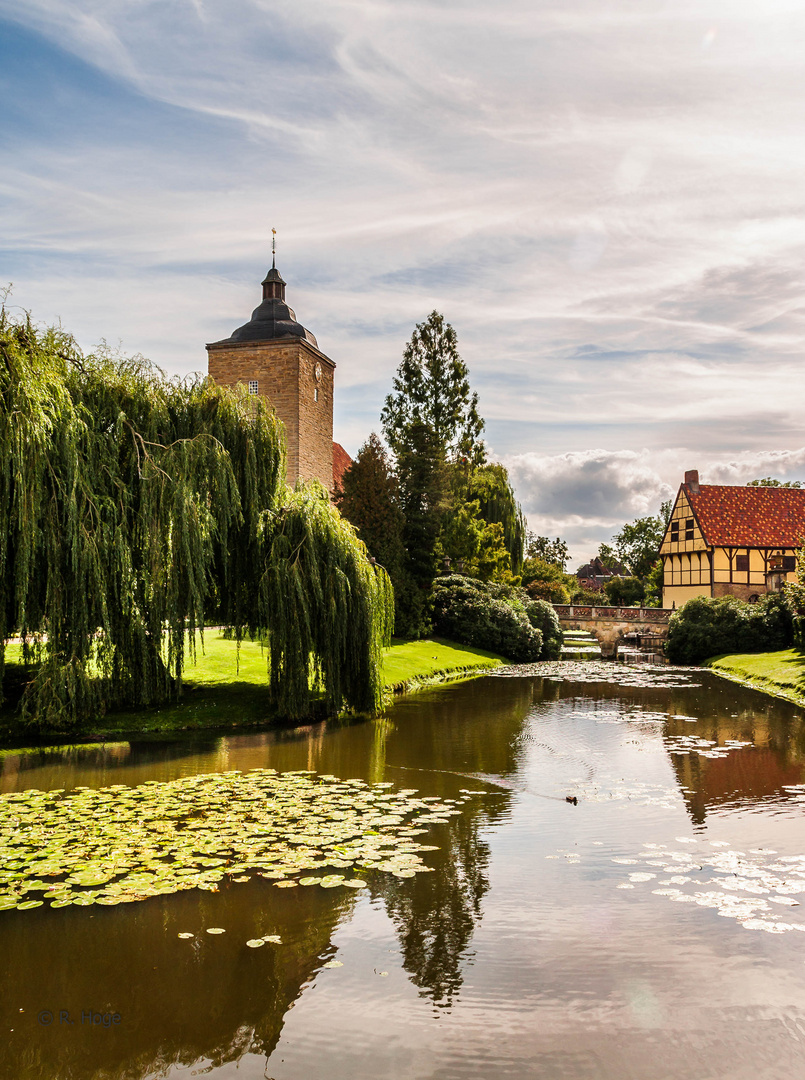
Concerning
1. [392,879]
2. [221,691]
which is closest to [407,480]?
[221,691]

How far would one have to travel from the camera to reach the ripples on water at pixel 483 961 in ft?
14.6

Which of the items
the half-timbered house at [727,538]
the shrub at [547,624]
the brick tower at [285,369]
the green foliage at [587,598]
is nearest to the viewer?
the brick tower at [285,369]

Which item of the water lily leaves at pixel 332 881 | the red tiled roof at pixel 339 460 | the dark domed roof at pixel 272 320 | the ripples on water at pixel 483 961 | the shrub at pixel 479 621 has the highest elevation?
the dark domed roof at pixel 272 320

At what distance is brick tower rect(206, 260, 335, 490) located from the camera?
36094 millimetres

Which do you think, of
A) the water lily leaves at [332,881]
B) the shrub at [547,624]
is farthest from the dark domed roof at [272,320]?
the water lily leaves at [332,881]

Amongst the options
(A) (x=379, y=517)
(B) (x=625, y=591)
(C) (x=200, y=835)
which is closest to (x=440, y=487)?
(A) (x=379, y=517)

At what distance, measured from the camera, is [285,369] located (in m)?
36.2

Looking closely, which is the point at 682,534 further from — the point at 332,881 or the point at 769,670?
the point at 332,881

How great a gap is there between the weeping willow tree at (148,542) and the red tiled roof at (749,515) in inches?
1280

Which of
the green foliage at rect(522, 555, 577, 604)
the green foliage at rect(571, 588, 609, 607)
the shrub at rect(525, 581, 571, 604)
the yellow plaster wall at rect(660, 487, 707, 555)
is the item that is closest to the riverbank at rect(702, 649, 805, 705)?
the yellow plaster wall at rect(660, 487, 707, 555)

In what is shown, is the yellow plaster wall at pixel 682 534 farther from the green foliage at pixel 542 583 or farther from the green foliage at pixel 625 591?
the green foliage at pixel 625 591

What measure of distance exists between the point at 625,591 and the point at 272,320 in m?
38.0

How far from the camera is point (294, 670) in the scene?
14.6m

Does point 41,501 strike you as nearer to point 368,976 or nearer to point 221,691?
point 221,691
